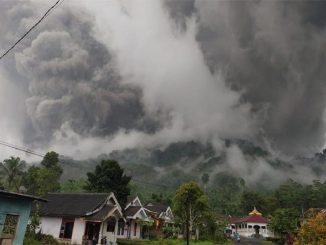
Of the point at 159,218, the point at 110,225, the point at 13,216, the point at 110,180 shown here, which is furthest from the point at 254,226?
the point at 13,216

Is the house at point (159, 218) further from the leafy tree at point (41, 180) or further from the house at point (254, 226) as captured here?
the house at point (254, 226)

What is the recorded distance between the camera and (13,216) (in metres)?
22.2

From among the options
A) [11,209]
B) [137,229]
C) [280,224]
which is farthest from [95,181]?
[11,209]

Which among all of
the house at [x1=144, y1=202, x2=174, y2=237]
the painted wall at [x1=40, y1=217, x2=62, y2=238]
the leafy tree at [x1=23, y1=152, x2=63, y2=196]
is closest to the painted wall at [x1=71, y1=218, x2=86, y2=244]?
the painted wall at [x1=40, y1=217, x2=62, y2=238]

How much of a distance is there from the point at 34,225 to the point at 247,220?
79.8 metres

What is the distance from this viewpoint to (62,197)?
4362 centimetres

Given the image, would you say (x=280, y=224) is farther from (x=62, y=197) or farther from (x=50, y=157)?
(x=50, y=157)

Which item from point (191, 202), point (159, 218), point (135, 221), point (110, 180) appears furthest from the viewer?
point (159, 218)

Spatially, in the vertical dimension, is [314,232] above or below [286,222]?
below

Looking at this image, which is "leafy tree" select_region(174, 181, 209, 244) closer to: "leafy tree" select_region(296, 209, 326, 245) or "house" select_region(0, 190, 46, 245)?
"leafy tree" select_region(296, 209, 326, 245)

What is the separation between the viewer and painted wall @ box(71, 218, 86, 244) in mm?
36375

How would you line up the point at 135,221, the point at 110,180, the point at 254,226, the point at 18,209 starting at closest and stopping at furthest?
the point at 18,209, the point at 135,221, the point at 110,180, the point at 254,226

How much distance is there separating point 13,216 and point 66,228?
17070 mm

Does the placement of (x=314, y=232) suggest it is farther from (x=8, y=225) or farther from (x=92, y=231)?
(x=92, y=231)
